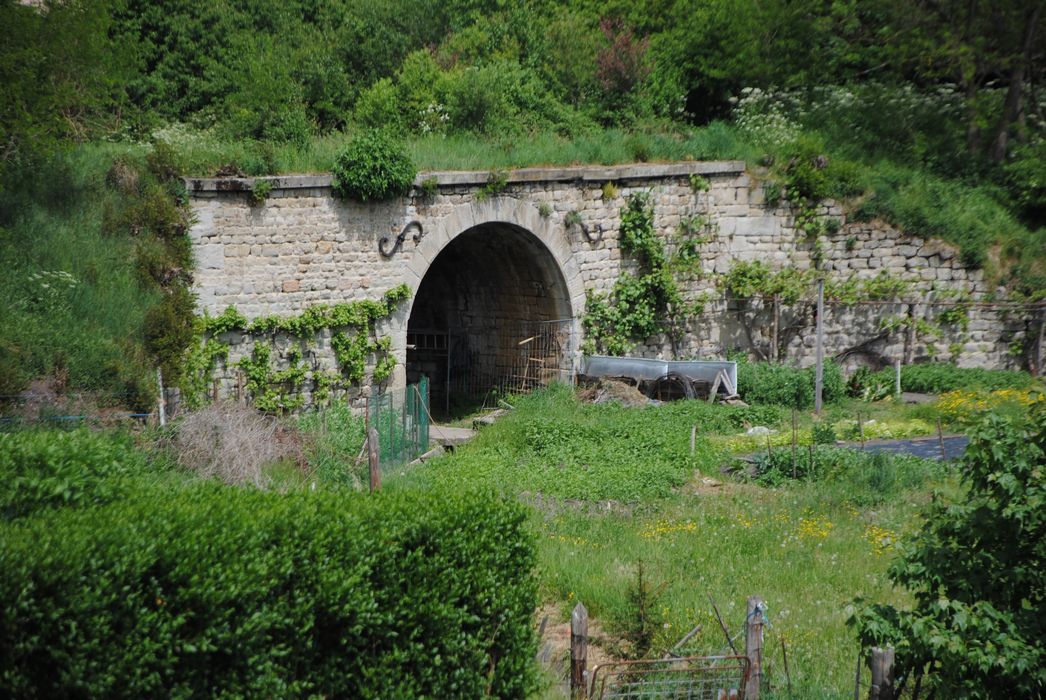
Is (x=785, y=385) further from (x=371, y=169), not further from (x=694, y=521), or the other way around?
(x=371, y=169)

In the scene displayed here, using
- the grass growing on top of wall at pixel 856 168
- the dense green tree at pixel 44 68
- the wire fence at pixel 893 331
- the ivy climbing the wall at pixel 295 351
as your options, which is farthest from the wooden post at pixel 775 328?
the dense green tree at pixel 44 68

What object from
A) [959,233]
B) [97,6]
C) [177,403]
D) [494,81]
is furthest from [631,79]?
[177,403]

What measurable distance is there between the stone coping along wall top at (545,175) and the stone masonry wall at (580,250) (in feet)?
0.07

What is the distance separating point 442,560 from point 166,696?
177 cm

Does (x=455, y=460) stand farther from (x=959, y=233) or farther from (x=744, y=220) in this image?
(x=959, y=233)

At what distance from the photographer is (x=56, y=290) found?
11711 millimetres

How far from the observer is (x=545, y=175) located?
1548 cm

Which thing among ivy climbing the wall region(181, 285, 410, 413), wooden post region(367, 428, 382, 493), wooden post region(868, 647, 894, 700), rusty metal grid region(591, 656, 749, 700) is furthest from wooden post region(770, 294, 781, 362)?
→ wooden post region(868, 647, 894, 700)

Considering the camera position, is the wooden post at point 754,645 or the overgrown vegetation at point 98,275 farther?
the overgrown vegetation at point 98,275

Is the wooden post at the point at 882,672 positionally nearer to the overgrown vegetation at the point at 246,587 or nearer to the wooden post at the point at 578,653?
the wooden post at the point at 578,653

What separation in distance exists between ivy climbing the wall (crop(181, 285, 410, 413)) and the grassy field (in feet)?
6.88

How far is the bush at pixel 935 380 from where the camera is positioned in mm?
16141

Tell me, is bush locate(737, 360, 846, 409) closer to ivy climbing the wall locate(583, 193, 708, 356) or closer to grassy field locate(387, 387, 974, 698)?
grassy field locate(387, 387, 974, 698)

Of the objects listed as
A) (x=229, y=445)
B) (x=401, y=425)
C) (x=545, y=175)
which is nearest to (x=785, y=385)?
(x=545, y=175)
